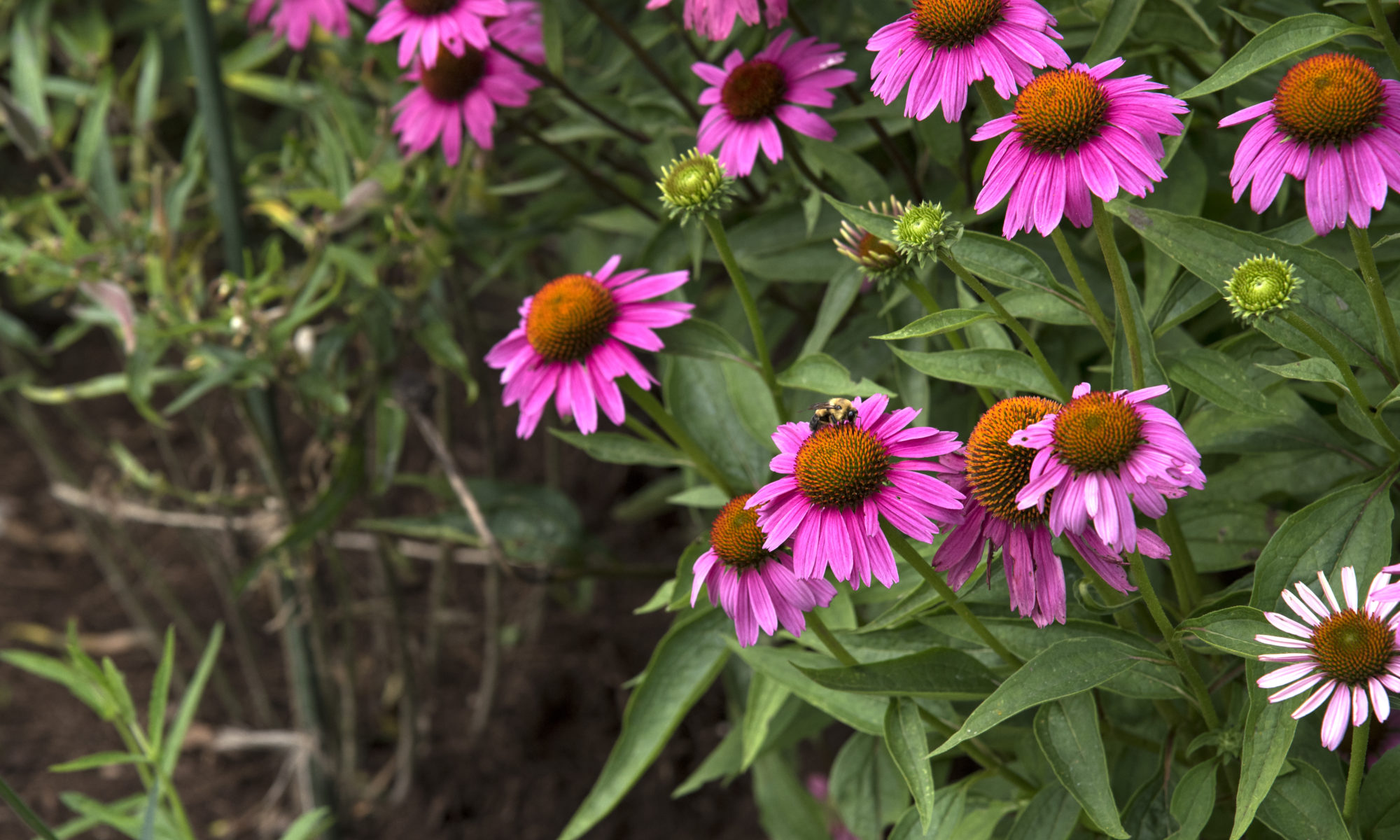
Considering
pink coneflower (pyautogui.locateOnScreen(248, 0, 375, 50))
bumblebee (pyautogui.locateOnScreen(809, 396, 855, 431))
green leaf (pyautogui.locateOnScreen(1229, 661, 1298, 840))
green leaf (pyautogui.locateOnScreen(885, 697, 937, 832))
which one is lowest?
green leaf (pyautogui.locateOnScreen(885, 697, 937, 832))

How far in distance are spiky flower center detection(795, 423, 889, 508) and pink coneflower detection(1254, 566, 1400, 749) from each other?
23 cm

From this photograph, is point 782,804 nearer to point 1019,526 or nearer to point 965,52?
point 1019,526

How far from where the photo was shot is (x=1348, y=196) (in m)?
0.65

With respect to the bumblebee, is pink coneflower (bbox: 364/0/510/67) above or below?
above

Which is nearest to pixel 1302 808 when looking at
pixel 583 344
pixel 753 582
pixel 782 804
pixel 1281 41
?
pixel 753 582

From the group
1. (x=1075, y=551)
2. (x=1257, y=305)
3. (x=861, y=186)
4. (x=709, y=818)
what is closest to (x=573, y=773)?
(x=709, y=818)

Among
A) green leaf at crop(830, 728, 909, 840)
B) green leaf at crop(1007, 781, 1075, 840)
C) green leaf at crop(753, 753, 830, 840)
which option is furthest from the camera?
green leaf at crop(753, 753, 830, 840)

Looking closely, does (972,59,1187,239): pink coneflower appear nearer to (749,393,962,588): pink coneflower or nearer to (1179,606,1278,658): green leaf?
(749,393,962,588): pink coneflower

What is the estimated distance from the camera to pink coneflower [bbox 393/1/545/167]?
118 centimetres

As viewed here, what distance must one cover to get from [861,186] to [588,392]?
0.35 m

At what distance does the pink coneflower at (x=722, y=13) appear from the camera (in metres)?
0.93

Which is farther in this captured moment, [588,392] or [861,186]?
[861,186]

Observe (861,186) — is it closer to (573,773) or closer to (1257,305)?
(1257,305)

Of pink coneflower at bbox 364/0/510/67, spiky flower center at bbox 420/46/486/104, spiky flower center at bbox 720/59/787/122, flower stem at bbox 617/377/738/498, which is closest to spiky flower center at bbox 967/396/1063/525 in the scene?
flower stem at bbox 617/377/738/498
